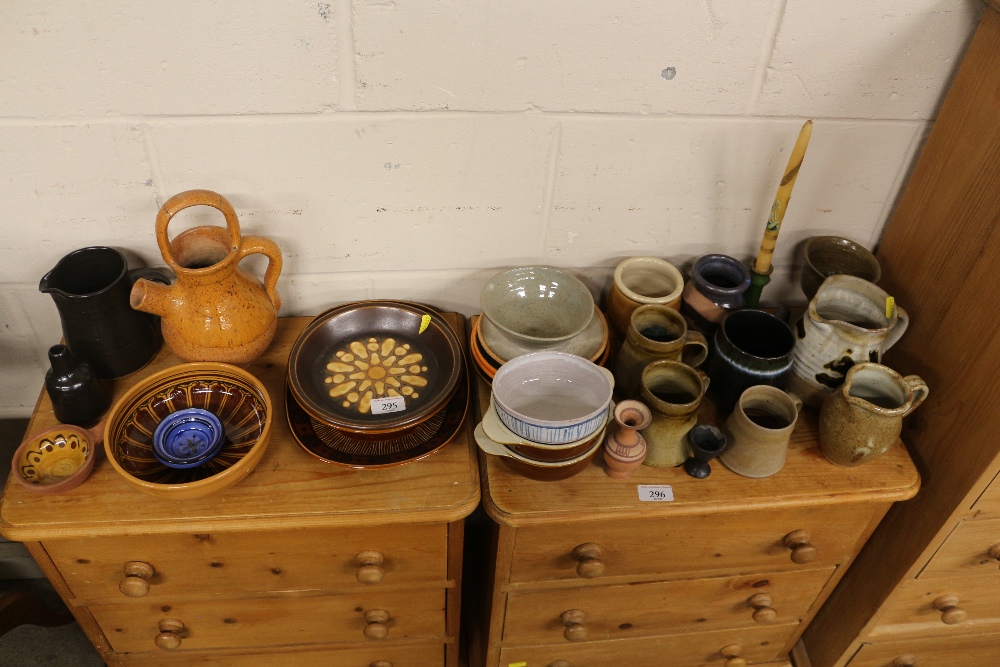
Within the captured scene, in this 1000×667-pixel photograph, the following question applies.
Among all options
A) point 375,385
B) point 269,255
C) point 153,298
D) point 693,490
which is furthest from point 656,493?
point 153,298

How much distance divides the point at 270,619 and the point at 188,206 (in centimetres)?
73

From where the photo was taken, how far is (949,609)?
1.44 meters

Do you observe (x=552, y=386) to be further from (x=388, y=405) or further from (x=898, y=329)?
(x=898, y=329)

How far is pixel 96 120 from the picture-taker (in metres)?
1.13

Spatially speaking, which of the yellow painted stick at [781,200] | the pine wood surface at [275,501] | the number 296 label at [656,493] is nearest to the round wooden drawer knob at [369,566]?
the pine wood surface at [275,501]

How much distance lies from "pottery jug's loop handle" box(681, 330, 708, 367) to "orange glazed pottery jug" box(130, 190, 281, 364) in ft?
2.32

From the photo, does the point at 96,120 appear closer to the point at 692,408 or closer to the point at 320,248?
the point at 320,248

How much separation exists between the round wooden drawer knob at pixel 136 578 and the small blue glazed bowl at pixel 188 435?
17 centimetres

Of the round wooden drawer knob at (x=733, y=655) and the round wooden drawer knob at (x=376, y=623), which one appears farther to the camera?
the round wooden drawer knob at (x=733, y=655)

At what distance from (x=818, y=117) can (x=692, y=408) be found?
0.55m

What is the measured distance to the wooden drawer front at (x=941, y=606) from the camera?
4.64 feet

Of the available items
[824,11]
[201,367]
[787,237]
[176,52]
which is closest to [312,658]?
[201,367]

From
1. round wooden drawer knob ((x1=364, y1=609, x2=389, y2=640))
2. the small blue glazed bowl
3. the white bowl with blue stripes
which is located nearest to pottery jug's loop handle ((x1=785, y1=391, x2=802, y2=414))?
the white bowl with blue stripes

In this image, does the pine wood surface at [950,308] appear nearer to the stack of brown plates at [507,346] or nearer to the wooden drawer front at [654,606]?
the wooden drawer front at [654,606]
